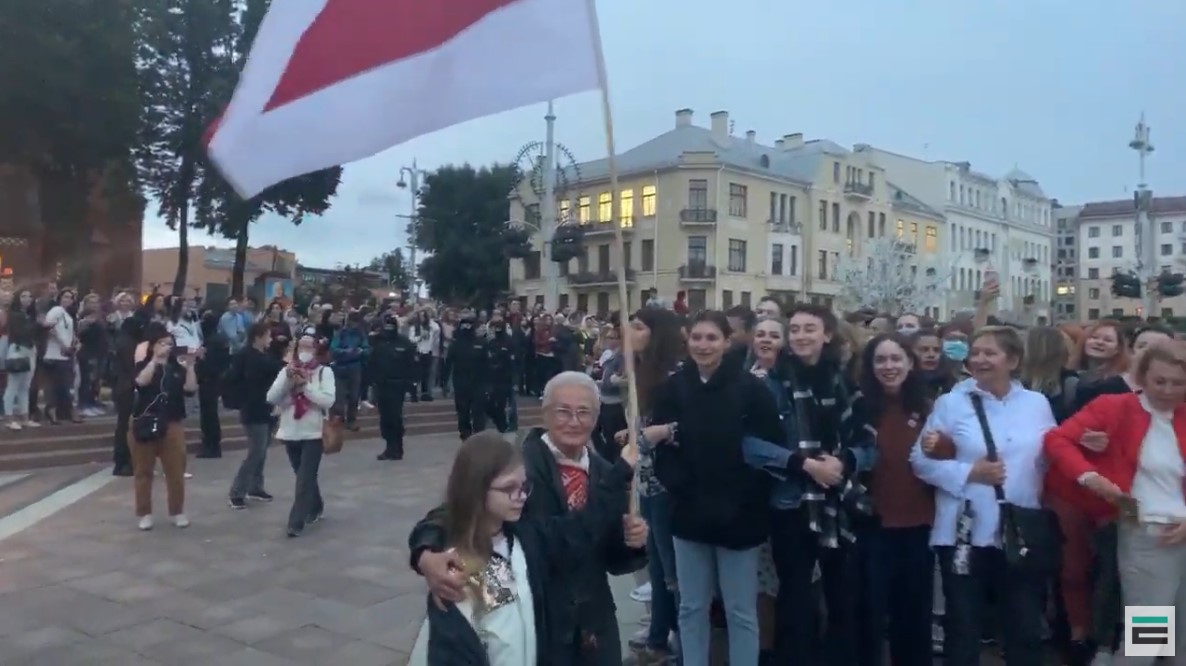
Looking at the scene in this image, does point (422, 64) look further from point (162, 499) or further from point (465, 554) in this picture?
point (162, 499)

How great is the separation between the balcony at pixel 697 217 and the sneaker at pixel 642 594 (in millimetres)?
46560

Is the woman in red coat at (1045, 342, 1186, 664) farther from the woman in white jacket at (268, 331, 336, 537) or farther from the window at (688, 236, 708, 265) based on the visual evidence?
the window at (688, 236, 708, 265)

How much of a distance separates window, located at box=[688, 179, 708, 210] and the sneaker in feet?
154

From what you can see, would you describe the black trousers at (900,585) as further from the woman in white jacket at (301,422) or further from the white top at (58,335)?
the white top at (58,335)

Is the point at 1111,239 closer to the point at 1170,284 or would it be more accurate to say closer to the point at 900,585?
the point at 1170,284

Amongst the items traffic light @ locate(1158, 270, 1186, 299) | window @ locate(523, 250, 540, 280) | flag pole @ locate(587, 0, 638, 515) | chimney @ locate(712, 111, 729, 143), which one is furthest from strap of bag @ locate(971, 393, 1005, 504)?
window @ locate(523, 250, 540, 280)

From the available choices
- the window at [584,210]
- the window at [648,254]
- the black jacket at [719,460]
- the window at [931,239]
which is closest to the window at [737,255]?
the window at [648,254]

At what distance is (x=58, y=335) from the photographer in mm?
11727

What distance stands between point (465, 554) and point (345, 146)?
1.91 metres

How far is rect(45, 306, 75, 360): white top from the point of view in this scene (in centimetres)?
1172

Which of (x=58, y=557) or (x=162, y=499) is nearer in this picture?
(x=58, y=557)

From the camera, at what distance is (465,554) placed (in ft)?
8.61

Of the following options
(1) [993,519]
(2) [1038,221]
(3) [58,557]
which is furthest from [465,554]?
(2) [1038,221]

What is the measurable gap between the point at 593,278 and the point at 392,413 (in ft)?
145
